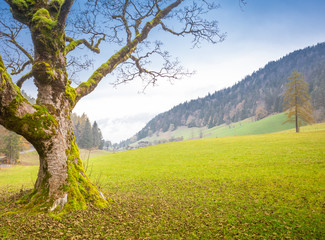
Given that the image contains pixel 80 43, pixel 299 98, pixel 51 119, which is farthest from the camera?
pixel 299 98

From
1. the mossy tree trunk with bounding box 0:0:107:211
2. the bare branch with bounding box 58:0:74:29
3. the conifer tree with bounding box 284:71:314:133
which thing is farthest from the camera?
the conifer tree with bounding box 284:71:314:133

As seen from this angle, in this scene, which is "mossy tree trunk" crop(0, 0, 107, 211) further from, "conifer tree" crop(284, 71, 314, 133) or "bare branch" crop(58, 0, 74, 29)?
"conifer tree" crop(284, 71, 314, 133)

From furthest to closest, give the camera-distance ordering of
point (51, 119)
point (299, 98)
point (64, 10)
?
point (299, 98), point (64, 10), point (51, 119)

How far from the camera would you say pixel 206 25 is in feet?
29.6

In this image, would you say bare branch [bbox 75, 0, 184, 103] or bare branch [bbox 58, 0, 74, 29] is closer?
bare branch [bbox 58, 0, 74, 29]

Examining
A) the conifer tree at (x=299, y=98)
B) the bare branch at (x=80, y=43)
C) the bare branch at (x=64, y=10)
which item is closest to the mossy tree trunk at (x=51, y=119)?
the bare branch at (x=64, y=10)

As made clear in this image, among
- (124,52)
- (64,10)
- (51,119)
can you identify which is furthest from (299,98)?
(51,119)

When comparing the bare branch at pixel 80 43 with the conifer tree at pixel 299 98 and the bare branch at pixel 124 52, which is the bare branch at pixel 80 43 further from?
the conifer tree at pixel 299 98

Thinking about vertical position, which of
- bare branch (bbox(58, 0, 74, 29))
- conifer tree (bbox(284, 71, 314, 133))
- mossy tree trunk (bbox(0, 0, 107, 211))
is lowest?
mossy tree trunk (bbox(0, 0, 107, 211))

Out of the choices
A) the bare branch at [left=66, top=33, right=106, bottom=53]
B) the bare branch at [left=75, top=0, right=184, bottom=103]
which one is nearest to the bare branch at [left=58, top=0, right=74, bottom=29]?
the bare branch at [left=66, top=33, right=106, bottom=53]

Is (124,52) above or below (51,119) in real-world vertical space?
above

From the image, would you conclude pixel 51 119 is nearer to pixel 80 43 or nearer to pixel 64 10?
pixel 64 10

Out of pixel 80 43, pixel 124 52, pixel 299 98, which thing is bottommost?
pixel 124 52

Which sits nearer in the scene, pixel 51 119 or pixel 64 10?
pixel 51 119
